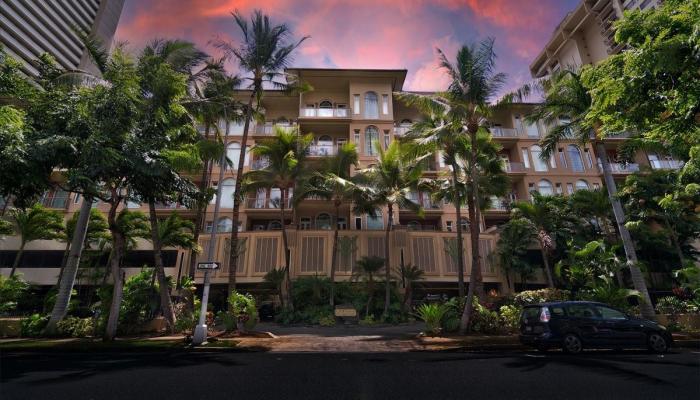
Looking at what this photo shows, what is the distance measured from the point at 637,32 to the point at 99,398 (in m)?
13.7

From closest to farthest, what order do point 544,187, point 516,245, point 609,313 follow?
point 609,313, point 516,245, point 544,187

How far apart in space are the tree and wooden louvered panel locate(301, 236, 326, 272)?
1277cm

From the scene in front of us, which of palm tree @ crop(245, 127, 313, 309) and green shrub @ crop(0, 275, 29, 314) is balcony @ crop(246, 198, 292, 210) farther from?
green shrub @ crop(0, 275, 29, 314)

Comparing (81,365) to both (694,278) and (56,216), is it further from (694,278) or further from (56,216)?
(694,278)

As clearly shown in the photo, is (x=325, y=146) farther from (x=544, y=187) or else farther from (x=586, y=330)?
(x=586, y=330)

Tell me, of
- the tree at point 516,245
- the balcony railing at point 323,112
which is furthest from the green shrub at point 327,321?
the balcony railing at point 323,112

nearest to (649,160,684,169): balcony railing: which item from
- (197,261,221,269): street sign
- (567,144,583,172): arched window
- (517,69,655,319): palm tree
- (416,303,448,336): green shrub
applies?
(567,144,583,172): arched window

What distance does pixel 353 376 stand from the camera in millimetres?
6332

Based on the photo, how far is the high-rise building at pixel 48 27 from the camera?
84.6ft

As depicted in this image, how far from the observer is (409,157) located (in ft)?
53.8

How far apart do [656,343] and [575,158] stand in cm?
2410

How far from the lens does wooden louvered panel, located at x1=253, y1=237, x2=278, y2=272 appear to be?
22531 mm

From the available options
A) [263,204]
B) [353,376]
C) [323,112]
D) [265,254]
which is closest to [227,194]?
[263,204]

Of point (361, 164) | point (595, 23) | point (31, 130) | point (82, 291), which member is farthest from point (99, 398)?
point (595, 23)
